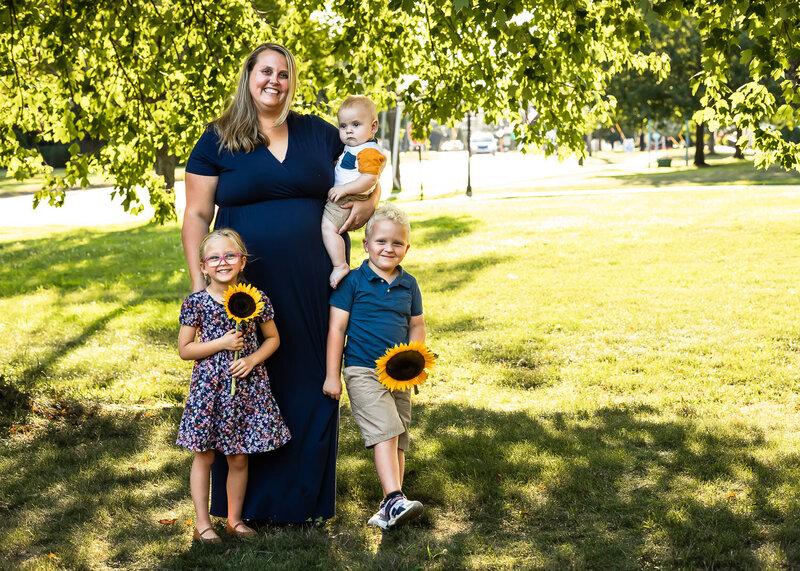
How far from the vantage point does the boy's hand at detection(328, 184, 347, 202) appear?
3.98 m

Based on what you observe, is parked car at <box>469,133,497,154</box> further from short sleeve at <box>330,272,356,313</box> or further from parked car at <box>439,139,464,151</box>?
short sleeve at <box>330,272,356,313</box>

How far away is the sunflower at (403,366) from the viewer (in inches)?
153

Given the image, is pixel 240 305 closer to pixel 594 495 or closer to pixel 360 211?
pixel 360 211

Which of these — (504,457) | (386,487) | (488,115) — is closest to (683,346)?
(488,115)

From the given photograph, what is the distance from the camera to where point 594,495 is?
14.5ft

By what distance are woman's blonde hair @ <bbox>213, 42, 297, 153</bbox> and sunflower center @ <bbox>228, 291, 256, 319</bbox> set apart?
0.71m

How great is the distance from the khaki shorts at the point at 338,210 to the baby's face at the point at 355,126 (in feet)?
0.87

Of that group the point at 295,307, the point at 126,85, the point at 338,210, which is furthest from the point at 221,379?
the point at 126,85

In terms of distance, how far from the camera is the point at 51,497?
462cm

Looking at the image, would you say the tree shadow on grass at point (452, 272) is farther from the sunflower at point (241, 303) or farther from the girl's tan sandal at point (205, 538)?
the sunflower at point (241, 303)

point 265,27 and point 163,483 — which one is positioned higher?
point 265,27

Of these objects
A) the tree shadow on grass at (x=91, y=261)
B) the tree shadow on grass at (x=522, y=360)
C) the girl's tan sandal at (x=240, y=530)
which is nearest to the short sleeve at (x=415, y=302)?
the girl's tan sandal at (x=240, y=530)

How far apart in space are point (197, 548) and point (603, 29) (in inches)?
283

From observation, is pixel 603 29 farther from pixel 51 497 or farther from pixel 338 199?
pixel 51 497
